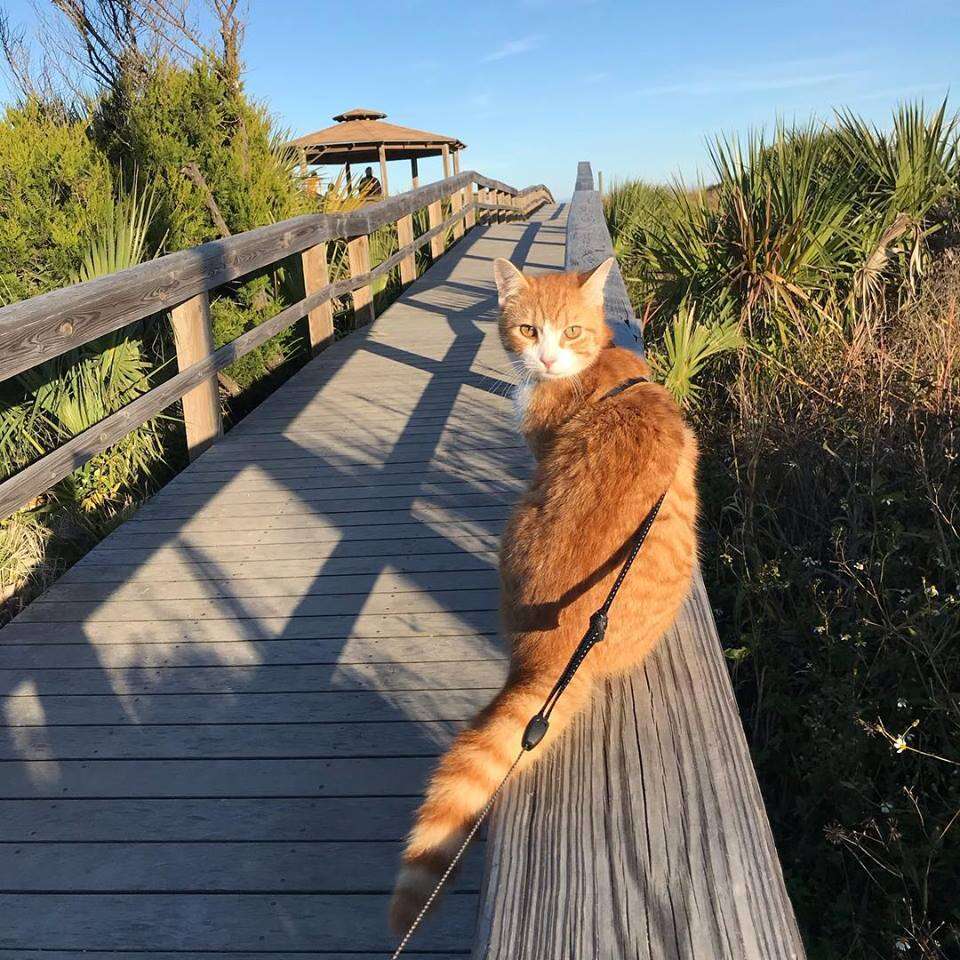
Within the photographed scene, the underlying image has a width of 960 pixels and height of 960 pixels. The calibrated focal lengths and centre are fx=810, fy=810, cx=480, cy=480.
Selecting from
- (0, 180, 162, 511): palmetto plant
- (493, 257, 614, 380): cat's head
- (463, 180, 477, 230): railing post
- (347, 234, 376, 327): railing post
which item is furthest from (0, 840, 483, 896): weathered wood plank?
(463, 180, 477, 230): railing post

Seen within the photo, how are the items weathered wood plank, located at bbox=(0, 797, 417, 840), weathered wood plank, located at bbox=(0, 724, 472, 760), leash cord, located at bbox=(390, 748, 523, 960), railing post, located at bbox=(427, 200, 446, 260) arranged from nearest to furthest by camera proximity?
leash cord, located at bbox=(390, 748, 523, 960) < weathered wood plank, located at bbox=(0, 797, 417, 840) < weathered wood plank, located at bbox=(0, 724, 472, 760) < railing post, located at bbox=(427, 200, 446, 260)

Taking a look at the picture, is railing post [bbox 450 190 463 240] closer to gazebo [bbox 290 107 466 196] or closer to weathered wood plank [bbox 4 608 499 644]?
gazebo [bbox 290 107 466 196]

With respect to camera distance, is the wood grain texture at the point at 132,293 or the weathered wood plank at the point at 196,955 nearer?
the weathered wood plank at the point at 196,955

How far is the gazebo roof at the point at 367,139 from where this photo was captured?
26698 mm

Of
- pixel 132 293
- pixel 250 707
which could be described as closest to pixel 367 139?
pixel 132 293

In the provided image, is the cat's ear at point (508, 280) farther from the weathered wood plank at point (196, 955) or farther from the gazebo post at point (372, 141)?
the gazebo post at point (372, 141)

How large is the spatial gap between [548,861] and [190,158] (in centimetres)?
818

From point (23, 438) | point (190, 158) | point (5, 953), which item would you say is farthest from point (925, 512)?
point (190, 158)

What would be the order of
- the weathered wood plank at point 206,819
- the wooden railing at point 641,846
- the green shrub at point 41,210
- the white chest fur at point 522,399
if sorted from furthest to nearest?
the green shrub at point 41,210, the white chest fur at point 522,399, the weathered wood plank at point 206,819, the wooden railing at point 641,846

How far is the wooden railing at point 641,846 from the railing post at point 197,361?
4098 mm

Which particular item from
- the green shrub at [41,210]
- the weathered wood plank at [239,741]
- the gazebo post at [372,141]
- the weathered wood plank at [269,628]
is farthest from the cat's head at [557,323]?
the gazebo post at [372,141]

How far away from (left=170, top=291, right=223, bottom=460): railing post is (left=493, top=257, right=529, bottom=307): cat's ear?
7.15 feet

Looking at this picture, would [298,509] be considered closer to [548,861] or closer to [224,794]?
[224,794]

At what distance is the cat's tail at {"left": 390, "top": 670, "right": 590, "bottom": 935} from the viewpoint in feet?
4.18
